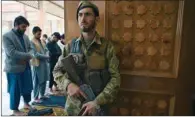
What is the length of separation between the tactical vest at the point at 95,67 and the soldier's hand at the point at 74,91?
6cm

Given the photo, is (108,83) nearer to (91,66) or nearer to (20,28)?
(91,66)

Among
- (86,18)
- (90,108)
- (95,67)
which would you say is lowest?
(90,108)

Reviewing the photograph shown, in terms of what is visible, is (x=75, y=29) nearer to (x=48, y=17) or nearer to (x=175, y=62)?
(x=175, y=62)

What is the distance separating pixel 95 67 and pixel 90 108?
0.64 feet

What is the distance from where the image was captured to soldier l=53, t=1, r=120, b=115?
2.88 feet

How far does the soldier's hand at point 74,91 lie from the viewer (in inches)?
34.5

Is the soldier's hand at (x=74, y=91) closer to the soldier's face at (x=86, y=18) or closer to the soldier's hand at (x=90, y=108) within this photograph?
the soldier's hand at (x=90, y=108)

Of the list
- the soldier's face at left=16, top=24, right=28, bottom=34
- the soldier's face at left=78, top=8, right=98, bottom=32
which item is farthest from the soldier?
the soldier's face at left=16, top=24, right=28, bottom=34

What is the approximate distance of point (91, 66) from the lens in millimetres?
919

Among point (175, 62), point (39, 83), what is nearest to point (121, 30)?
point (175, 62)

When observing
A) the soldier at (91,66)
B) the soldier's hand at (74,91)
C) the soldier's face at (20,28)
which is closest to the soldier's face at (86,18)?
the soldier at (91,66)

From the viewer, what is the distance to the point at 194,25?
37.8 inches

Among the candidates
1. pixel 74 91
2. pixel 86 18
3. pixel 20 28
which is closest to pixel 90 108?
pixel 74 91

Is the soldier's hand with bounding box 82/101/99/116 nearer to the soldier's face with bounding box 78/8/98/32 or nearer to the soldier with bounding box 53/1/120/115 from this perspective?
the soldier with bounding box 53/1/120/115
